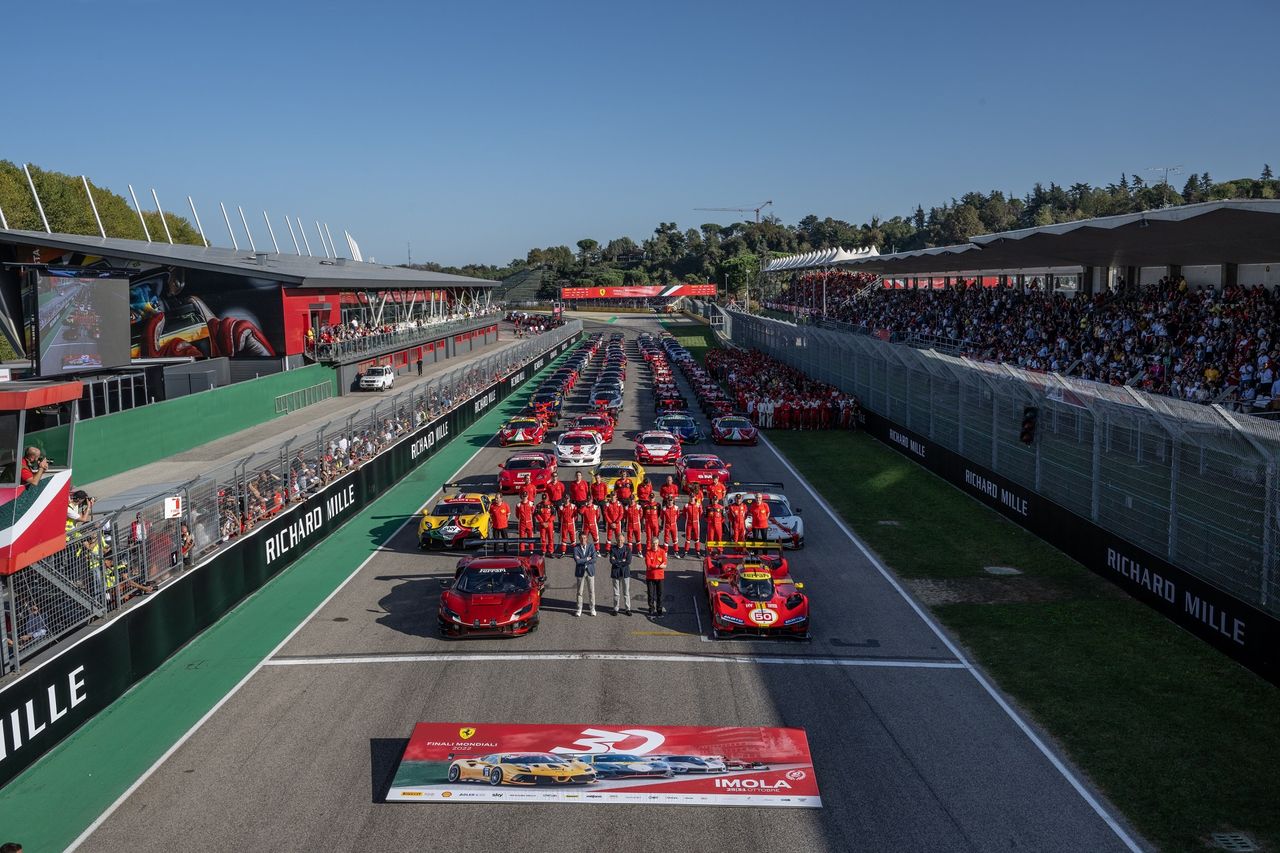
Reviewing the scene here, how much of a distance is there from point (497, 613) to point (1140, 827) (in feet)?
30.5

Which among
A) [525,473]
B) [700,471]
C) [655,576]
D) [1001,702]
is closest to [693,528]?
[655,576]

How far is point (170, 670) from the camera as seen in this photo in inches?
579

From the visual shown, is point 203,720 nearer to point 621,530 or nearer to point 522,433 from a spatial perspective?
point 621,530

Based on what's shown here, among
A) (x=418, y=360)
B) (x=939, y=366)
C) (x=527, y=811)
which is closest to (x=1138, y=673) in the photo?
(x=527, y=811)

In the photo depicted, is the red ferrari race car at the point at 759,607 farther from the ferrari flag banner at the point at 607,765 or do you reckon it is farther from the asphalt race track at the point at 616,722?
the ferrari flag banner at the point at 607,765

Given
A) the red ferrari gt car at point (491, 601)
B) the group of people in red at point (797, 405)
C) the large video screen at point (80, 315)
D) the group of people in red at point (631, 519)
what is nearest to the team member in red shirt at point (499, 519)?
the group of people in red at point (631, 519)

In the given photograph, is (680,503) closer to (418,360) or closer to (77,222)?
(418,360)

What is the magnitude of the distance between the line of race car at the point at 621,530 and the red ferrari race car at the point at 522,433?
202 centimetres

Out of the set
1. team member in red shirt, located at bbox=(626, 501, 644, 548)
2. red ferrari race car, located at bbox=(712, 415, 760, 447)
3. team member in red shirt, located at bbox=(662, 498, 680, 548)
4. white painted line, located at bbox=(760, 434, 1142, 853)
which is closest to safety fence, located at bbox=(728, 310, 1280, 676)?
white painted line, located at bbox=(760, 434, 1142, 853)

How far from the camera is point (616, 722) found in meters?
12.3

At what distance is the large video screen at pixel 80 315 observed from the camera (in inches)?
898

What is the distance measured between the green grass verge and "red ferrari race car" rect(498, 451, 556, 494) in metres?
8.83

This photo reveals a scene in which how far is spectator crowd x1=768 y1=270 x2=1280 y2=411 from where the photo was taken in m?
23.1

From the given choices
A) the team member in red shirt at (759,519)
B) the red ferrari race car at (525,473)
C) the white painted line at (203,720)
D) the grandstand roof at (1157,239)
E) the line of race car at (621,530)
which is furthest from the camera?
the red ferrari race car at (525,473)
